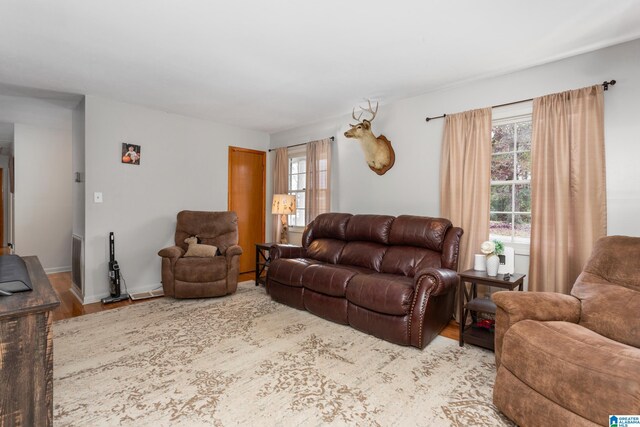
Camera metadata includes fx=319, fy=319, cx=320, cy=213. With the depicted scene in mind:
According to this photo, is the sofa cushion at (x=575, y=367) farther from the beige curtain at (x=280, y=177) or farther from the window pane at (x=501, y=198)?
the beige curtain at (x=280, y=177)

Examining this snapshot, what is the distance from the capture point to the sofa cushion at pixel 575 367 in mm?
1311

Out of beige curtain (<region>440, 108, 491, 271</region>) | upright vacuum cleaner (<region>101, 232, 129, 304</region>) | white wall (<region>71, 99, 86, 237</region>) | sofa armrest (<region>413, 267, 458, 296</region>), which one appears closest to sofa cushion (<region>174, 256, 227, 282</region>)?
upright vacuum cleaner (<region>101, 232, 129, 304</region>)

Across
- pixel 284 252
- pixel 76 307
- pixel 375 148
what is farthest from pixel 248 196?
pixel 76 307

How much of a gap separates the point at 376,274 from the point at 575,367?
5.85 feet

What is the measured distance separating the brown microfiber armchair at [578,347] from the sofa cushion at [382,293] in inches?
28.6

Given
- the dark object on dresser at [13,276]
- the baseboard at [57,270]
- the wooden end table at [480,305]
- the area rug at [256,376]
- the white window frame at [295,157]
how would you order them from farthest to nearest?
the baseboard at [57,270], the white window frame at [295,157], the wooden end table at [480,305], the area rug at [256,376], the dark object on dresser at [13,276]

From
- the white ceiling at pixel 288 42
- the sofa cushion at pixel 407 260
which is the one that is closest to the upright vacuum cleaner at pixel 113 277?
the white ceiling at pixel 288 42

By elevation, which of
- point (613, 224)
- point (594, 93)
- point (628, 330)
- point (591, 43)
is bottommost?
point (628, 330)

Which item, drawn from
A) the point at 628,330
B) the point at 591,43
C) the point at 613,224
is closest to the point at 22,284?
the point at 628,330

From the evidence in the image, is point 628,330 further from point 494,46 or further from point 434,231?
point 494,46

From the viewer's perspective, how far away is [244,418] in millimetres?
1720

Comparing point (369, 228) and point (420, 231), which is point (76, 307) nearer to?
point (369, 228)

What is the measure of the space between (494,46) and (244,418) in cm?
311

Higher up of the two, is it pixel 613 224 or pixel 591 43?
pixel 591 43
